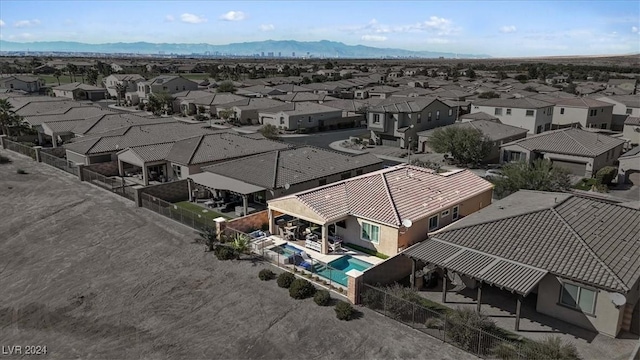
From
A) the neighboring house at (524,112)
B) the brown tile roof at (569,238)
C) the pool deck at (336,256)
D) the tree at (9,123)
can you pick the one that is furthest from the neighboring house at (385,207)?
the tree at (9,123)

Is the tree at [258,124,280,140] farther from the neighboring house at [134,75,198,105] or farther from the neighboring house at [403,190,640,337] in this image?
the neighboring house at [403,190,640,337]

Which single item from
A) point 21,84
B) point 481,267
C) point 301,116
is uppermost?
point 21,84

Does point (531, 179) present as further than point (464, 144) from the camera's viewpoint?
No

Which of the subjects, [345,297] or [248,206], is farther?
[248,206]

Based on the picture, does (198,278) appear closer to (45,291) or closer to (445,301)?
(45,291)

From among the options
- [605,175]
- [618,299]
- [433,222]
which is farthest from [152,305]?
[605,175]

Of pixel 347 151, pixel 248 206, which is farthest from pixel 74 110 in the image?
pixel 248 206

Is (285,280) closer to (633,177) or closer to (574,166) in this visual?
(574,166)
